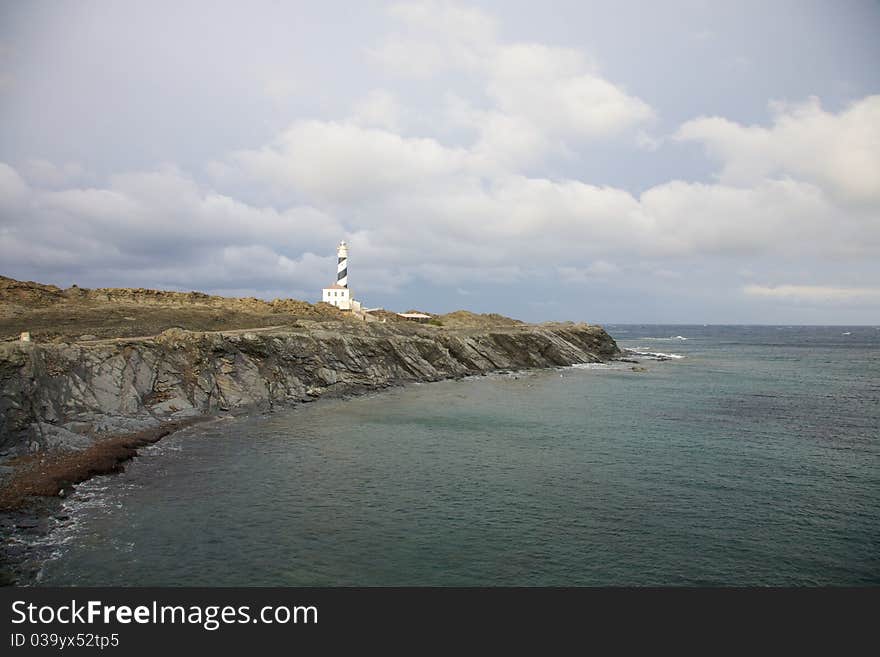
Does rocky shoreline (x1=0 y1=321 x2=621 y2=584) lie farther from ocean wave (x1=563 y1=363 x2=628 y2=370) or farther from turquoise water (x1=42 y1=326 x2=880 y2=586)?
ocean wave (x1=563 y1=363 x2=628 y2=370)

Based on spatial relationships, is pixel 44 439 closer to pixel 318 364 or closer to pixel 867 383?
pixel 318 364

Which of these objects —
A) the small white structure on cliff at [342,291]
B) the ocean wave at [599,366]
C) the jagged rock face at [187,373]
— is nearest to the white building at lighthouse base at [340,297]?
the small white structure on cliff at [342,291]

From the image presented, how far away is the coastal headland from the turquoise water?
3.79 meters

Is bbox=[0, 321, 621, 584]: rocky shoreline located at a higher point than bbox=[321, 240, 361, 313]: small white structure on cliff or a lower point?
lower

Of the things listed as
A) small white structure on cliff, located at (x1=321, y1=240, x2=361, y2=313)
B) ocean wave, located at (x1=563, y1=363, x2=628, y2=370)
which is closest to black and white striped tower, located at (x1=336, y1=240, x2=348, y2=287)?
small white structure on cliff, located at (x1=321, y1=240, x2=361, y2=313)

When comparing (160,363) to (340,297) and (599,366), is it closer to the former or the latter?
(340,297)

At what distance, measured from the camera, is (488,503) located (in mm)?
25094

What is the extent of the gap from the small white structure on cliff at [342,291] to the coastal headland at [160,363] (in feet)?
36.2

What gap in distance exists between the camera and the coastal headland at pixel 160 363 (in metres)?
32.3

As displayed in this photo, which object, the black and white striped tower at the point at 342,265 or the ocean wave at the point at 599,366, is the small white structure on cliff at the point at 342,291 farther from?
the ocean wave at the point at 599,366

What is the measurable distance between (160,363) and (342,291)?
65.6m

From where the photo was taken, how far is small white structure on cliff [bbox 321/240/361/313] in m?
110
